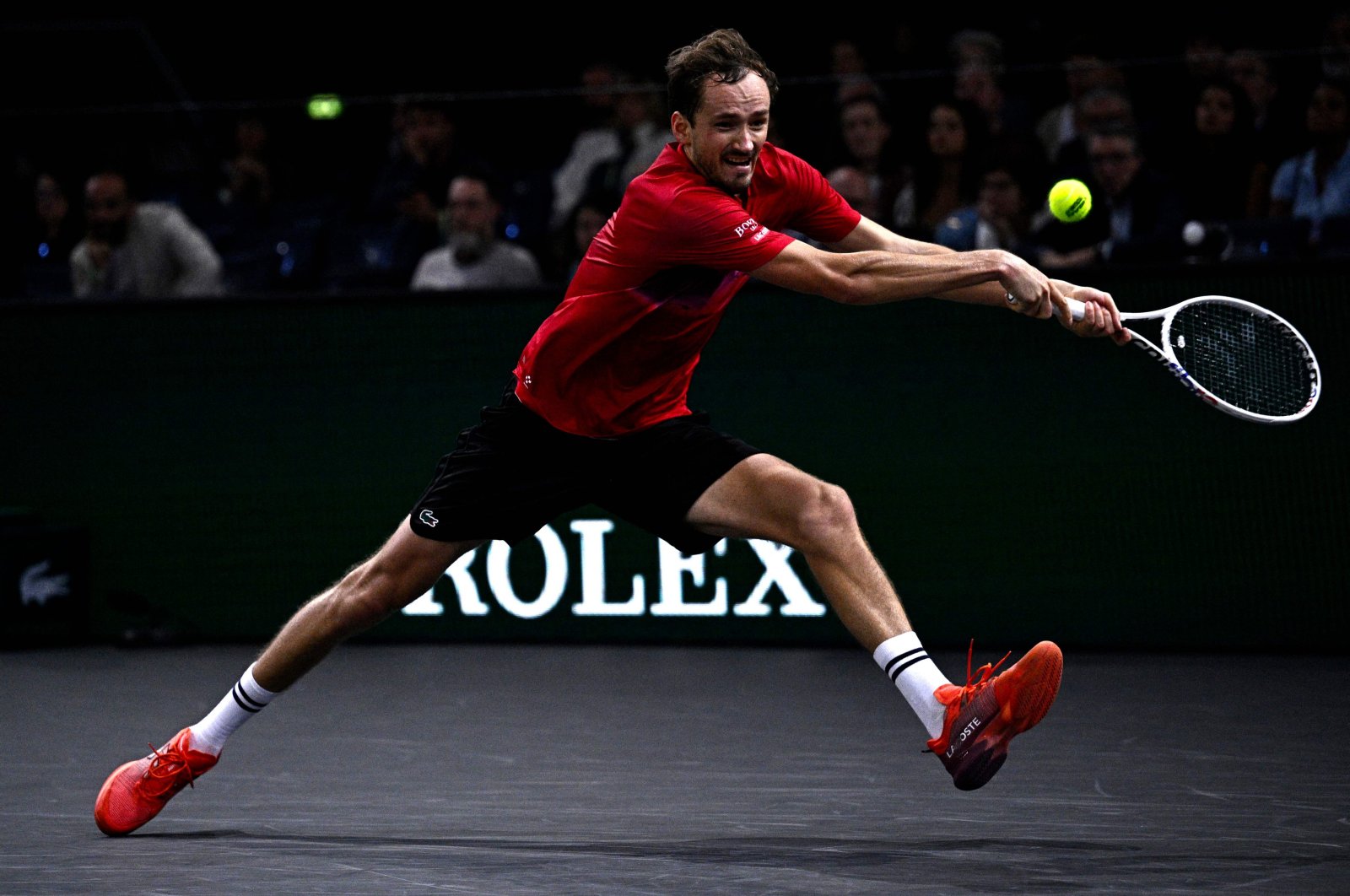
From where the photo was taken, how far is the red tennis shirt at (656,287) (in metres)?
4.43

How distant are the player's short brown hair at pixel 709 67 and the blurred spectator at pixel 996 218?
3421 mm

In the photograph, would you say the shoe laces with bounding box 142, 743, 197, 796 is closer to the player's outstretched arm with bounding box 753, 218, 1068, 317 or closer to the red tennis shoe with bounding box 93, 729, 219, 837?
the red tennis shoe with bounding box 93, 729, 219, 837

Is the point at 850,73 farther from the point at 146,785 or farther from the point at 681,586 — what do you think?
the point at 146,785

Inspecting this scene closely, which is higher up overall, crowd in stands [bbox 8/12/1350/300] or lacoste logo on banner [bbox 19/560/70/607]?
crowd in stands [bbox 8/12/1350/300]

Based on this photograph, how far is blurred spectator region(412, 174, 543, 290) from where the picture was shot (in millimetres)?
8656

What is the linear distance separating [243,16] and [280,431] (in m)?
5.55

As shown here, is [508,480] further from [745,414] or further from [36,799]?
[745,414]

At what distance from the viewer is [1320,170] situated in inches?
299

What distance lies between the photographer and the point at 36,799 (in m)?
5.19

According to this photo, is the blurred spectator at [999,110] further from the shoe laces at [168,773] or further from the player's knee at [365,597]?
the shoe laces at [168,773]

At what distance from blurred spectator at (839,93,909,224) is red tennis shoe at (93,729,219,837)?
4312 millimetres

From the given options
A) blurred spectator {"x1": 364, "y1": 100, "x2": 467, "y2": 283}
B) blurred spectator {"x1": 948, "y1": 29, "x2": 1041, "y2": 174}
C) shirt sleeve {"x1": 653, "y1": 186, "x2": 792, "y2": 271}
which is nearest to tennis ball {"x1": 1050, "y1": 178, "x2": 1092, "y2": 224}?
blurred spectator {"x1": 948, "y1": 29, "x2": 1041, "y2": 174}

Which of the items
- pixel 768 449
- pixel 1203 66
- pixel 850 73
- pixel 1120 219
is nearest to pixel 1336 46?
pixel 1203 66

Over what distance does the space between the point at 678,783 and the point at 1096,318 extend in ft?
5.99
